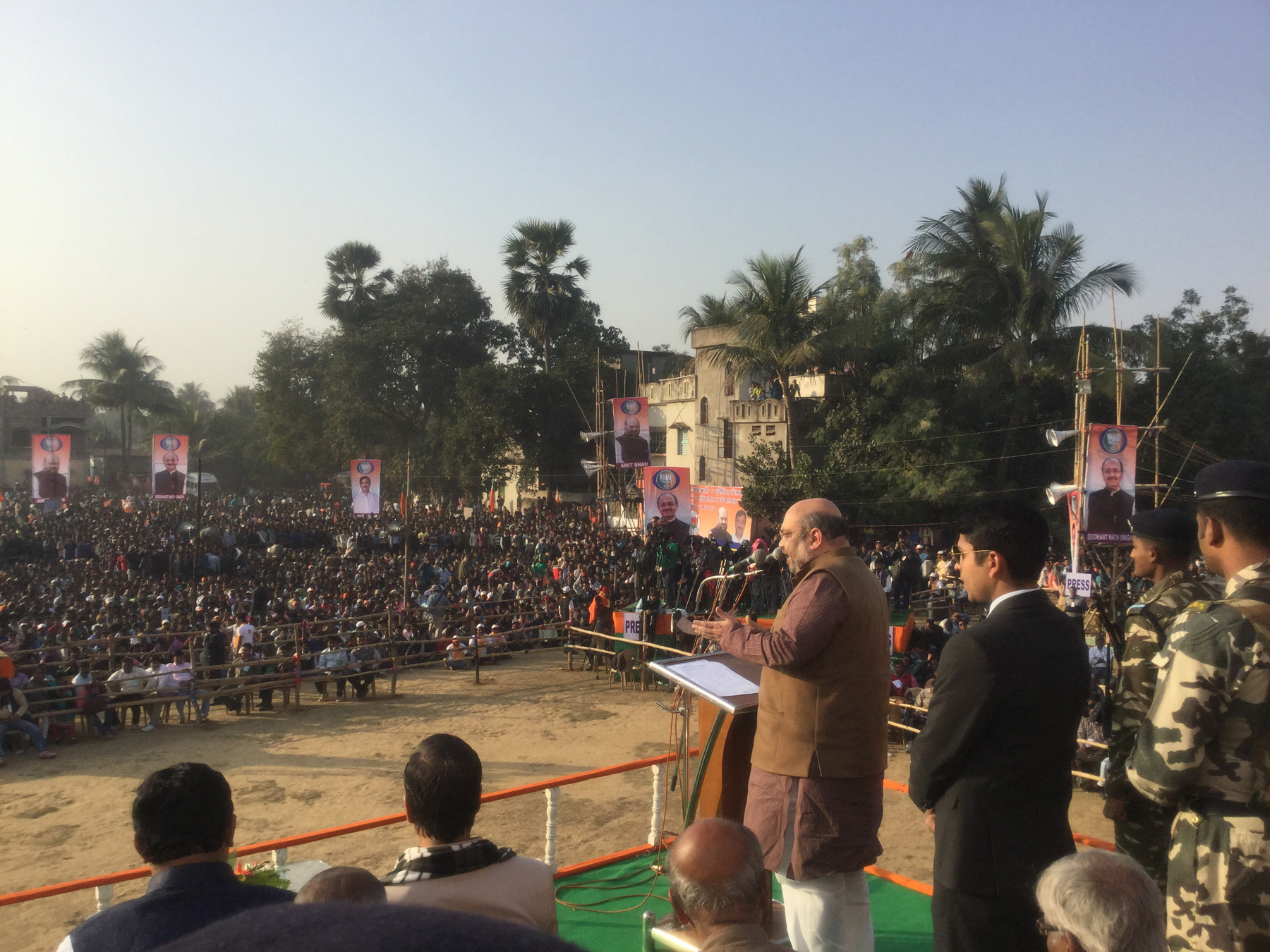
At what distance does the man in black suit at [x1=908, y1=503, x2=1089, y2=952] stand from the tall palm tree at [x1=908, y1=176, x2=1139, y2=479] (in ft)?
93.1

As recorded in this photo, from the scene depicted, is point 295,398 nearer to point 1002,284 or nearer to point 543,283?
point 543,283

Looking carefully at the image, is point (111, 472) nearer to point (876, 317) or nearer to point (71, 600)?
point (71, 600)

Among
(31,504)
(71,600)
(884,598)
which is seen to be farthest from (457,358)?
(884,598)

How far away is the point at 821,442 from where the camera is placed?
102 ft

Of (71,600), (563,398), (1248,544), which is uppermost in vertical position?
(563,398)

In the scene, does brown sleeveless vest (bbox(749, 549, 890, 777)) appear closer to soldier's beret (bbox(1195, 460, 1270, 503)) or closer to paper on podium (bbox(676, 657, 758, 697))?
paper on podium (bbox(676, 657, 758, 697))

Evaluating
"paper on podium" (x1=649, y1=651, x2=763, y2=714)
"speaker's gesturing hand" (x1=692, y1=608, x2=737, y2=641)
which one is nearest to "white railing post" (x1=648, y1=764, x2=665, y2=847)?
"paper on podium" (x1=649, y1=651, x2=763, y2=714)

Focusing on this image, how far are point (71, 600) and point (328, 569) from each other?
585 cm

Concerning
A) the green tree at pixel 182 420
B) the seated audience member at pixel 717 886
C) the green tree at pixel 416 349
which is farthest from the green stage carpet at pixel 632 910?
the green tree at pixel 182 420

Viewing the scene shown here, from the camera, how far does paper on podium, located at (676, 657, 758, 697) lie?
370 cm

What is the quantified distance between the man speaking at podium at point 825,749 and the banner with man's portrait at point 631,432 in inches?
885

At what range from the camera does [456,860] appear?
2.17 meters

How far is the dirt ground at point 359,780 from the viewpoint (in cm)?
824

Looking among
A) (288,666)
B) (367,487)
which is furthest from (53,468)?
(288,666)
